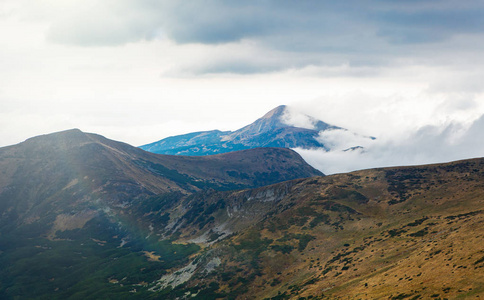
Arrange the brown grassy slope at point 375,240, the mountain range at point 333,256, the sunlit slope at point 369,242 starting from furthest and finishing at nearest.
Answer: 1. the mountain range at point 333,256
2. the sunlit slope at point 369,242
3. the brown grassy slope at point 375,240

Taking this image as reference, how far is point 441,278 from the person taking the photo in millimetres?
59938

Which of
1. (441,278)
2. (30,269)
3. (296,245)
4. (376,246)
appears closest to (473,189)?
(376,246)

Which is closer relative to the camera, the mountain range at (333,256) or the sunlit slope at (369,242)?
the sunlit slope at (369,242)

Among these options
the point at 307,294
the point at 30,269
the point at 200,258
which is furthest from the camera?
the point at 30,269

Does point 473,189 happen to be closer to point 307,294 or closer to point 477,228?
point 477,228

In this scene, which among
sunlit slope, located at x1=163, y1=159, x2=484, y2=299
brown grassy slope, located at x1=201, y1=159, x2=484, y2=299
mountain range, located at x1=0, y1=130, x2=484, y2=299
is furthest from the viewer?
mountain range, located at x1=0, y1=130, x2=484, y2=299

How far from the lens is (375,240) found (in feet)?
363

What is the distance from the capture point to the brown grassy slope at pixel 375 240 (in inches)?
2571

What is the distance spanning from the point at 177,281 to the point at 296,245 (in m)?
56.3

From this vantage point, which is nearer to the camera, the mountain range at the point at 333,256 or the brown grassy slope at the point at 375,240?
the brown grassy slope at the point at 375,240

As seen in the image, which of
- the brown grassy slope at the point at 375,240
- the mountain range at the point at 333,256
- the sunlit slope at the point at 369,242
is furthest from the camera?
the mountain range at the point at 333,256

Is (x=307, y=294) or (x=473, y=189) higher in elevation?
(x=473, y=189)

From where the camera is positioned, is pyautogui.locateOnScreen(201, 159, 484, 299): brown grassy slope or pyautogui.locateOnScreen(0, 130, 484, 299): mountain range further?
pyautogui.locateOnScreen(0, 130, 484, 299): mountain range

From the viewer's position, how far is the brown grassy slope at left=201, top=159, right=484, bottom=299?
2571 inches
